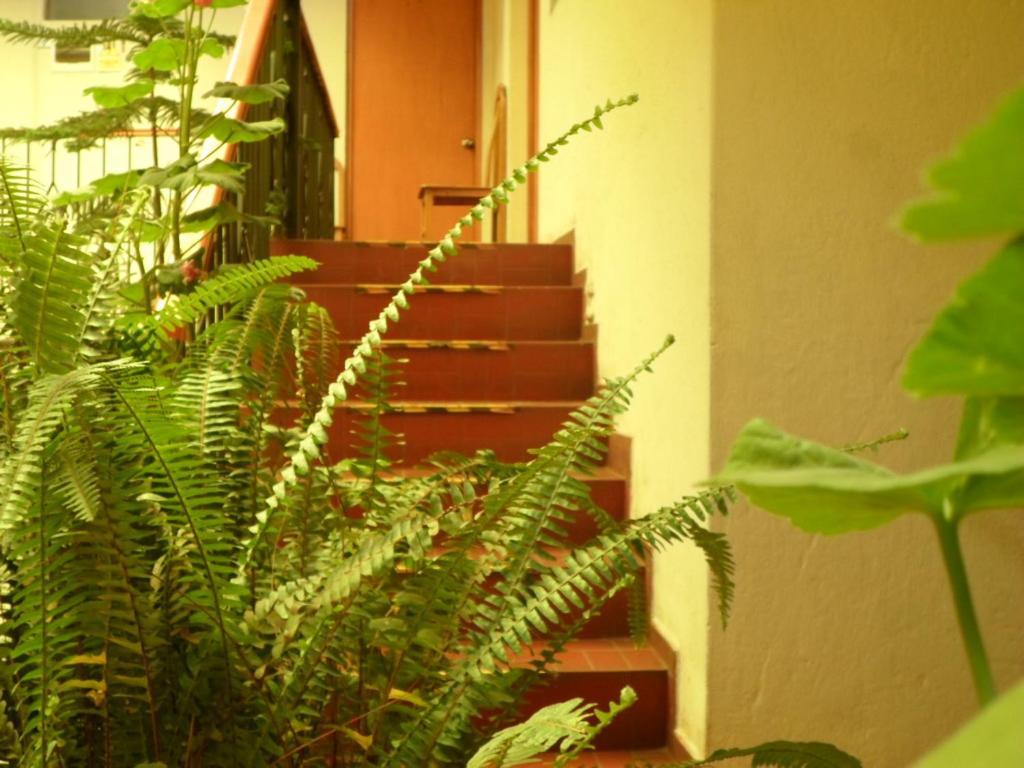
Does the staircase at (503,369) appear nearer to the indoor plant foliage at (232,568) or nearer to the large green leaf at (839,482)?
the indoor plant foliage at (232,568)

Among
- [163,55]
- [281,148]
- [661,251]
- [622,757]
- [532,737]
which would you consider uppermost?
[281,148]

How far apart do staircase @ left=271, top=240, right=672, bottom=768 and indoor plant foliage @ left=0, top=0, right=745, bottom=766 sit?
1219 millimetres

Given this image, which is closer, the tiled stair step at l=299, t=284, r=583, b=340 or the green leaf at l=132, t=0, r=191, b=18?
the green leaf at l=132, t=0, r=191, b=18

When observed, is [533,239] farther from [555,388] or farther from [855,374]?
[855,374]

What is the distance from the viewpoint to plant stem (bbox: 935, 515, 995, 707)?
1.03 ft

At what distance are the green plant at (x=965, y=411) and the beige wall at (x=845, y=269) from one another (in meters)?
1.66

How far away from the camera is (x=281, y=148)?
12.8 ft

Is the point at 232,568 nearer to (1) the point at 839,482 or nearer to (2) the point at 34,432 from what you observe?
(2) the point at 34,432

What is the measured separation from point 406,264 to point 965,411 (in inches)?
142

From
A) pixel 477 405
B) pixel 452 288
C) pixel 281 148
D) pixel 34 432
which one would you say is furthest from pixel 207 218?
pixel 281 148

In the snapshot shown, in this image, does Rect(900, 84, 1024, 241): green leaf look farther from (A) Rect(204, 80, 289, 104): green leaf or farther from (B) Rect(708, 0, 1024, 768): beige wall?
(A) Rect(204, 80, 289, 104): green leaf

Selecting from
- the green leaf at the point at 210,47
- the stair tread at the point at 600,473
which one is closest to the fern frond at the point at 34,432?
the green leaf at the point at 210,47

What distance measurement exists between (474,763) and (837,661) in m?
1.41

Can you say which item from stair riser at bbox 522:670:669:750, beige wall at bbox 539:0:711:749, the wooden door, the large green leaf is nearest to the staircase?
stair riser at bbox 522:670:669:750
